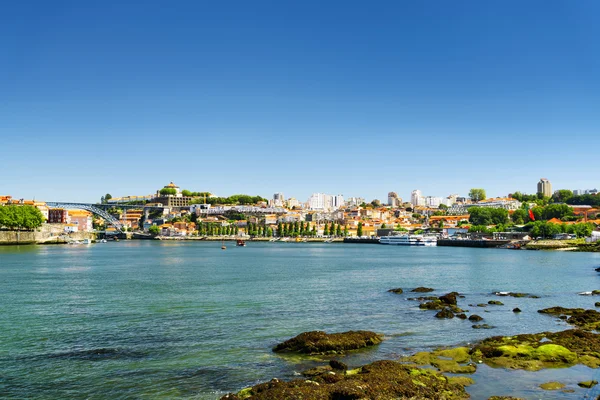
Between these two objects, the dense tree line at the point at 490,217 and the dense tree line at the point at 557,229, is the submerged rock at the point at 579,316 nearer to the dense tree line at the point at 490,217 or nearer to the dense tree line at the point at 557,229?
the dense tree line at the point at 557,229

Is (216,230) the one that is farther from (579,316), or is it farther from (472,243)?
(579,316)

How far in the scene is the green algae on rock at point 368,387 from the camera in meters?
9.71

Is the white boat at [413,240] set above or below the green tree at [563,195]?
below

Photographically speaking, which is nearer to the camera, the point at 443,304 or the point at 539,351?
the point at 539,351

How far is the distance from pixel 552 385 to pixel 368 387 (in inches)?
168

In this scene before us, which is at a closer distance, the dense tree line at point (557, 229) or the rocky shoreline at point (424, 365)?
the rocky shoreline at point (424, 365)

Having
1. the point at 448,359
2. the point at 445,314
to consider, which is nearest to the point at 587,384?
the point at 448,359

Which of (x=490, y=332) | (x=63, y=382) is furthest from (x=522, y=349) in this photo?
(x=63, y=382)

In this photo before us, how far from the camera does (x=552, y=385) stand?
11094 millimetres

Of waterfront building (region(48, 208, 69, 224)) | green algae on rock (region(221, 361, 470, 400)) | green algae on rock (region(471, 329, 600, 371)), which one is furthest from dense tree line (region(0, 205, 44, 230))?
green algae on rock (region(471, 329, 600, 371))

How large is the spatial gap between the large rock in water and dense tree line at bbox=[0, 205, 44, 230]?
74.6 m

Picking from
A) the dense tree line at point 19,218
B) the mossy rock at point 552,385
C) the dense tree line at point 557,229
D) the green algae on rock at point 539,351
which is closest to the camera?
the mossy rock at point 552,385

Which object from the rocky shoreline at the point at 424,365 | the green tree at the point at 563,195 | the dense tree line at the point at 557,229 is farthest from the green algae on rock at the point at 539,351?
the green tree at the point at 563,195

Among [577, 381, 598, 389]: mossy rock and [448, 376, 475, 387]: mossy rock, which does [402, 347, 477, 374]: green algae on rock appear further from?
[577, 381, 598, 389]: mossy rock
